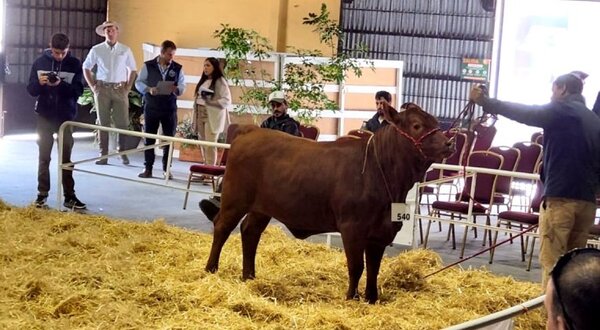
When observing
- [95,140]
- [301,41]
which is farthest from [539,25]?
[95,140]

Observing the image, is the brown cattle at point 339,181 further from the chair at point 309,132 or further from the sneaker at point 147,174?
the sneaker at point 147,174

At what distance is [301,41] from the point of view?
1542 cm

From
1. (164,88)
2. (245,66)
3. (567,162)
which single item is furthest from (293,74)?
(567,162)

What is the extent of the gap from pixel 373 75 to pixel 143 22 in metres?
4.26

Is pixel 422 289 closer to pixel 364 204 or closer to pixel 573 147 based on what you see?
pixel 364 204

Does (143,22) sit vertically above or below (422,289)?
above

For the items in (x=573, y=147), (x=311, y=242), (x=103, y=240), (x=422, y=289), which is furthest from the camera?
(x=311, y=242)

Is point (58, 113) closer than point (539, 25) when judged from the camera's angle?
Yes

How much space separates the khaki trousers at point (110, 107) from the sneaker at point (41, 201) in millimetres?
3513

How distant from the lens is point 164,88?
11859mm

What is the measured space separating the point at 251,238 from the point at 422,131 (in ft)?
4.94

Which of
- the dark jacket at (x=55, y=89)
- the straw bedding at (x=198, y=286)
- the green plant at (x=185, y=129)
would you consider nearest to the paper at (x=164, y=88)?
the green plant at (x=185, y=129)

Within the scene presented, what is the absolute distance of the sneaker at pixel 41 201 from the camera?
9.14m

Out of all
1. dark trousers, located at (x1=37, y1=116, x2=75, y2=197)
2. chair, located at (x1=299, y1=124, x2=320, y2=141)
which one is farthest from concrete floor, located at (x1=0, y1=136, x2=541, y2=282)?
chair, located at (x1=299, y1=124, x2=320, y2=141)
